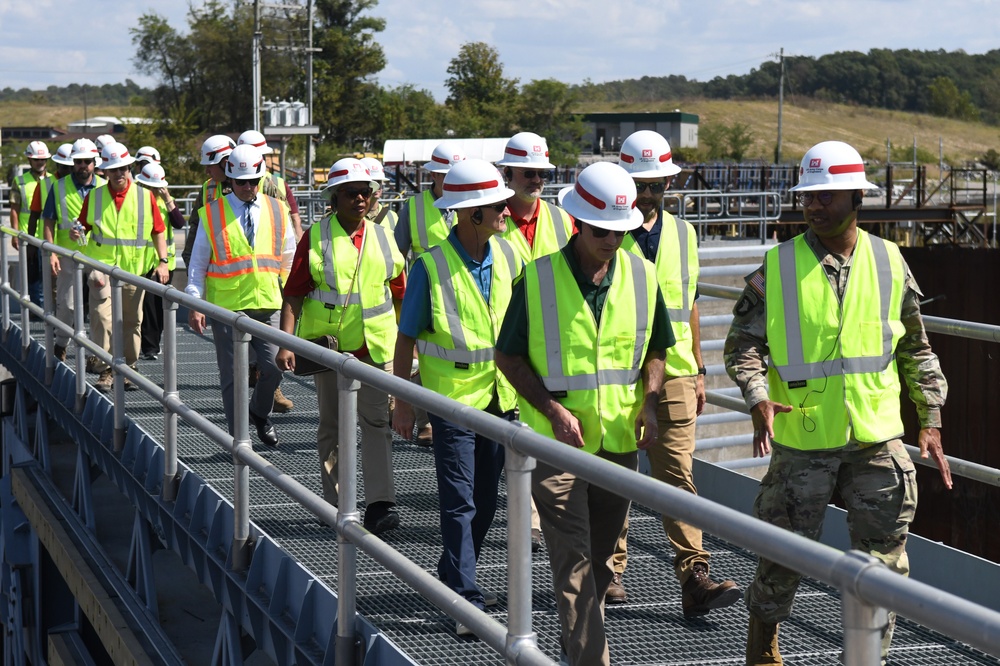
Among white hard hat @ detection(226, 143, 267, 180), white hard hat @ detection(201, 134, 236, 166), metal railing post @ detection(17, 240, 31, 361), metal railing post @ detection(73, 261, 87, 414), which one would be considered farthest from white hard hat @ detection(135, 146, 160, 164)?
white hard hat @ detection(226, 143, 267, 180)

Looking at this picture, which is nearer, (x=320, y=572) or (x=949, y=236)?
(x=320, y=572)

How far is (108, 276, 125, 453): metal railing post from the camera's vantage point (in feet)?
26.2

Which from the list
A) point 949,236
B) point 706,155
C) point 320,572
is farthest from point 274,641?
point 706,155

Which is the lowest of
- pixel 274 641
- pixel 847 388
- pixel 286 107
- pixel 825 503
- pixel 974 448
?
pixel 974 448

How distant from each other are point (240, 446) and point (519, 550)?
264 cm

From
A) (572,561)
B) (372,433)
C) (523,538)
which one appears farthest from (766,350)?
(372,433)

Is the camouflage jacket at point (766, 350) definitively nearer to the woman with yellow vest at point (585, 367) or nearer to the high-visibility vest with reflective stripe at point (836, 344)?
the high-visibility vest with reflective stripe at point (836, 344)

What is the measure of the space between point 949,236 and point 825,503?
1525 inches

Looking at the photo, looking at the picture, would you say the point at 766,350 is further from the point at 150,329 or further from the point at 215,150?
the point at 150,329

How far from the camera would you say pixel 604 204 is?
→ 14.8 ft

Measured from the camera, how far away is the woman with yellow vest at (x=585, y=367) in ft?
14.5

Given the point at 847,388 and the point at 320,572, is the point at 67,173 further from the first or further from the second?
the point at 847,388

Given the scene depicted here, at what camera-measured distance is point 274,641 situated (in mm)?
5488

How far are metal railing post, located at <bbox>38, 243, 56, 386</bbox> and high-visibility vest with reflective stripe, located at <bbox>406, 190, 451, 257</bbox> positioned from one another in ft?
11.8
